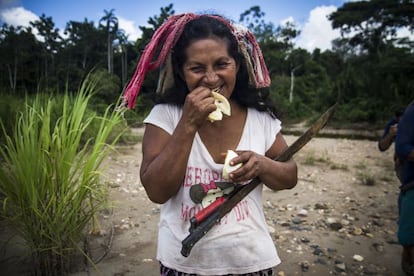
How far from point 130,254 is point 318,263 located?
1.70m

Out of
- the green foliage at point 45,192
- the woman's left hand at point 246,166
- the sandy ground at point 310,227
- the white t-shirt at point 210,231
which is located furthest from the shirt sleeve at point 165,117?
the sandy ground at point 310,227

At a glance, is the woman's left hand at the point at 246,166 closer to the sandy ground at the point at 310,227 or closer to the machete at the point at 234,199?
the machete at the point at 234,199

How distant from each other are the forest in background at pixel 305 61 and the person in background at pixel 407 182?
190 inches

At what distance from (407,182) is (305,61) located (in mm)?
33301

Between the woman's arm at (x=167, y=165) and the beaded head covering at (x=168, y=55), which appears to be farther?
the beaded head covering at (x=168, y=55)

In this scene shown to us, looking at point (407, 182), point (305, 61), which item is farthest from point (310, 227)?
point (305, 61)

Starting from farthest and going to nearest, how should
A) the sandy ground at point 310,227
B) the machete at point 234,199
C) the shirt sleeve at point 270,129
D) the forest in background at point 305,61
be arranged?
the forest in background at point 305,61
the sandy ground at point 310,227
the shirt sleeve at point 270,129
the machete at point 234,199

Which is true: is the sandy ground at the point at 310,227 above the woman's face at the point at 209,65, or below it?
below

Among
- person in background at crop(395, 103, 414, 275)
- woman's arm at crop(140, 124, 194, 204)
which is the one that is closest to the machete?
woman's arm at crop(140, 124, 194, 204)

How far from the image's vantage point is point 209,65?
47.1 inches

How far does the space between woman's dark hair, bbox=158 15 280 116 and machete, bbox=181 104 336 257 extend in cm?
25

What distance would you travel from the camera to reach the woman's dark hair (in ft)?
4.12

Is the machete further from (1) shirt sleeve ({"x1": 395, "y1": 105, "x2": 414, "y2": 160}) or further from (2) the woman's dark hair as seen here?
(1) shirt sleeve ({"x1": 395, "y1": 105, "x2": 414, "y2": 160})

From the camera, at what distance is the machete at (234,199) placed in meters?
1.07
